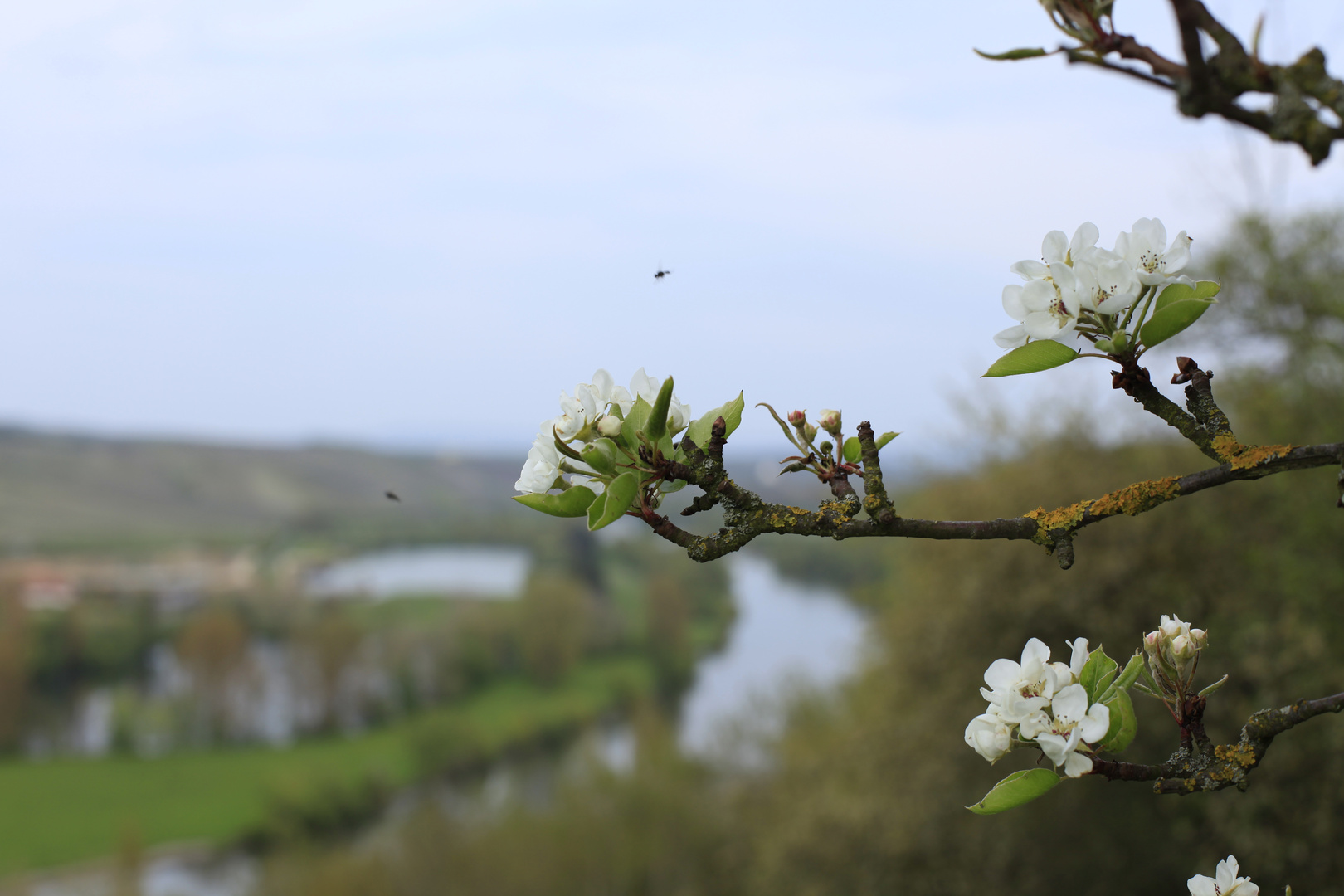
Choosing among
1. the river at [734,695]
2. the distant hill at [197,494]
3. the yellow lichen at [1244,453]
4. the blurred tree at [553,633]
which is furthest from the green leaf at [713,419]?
the distant hill at [197,494]

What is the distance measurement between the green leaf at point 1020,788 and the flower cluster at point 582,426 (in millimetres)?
646

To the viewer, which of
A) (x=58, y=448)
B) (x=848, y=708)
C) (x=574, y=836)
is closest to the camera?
(x=848, y=708)

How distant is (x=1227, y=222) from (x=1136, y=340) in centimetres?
1045

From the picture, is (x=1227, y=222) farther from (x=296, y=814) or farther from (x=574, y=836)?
(x=296, y=814)

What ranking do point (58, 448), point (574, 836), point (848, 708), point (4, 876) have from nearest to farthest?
point (848, 708) < point (574, 836) < point (4, 876) < point (58, 448)

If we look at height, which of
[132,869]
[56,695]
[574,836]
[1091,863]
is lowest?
[56,695]

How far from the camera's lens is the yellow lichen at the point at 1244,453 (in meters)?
1.14

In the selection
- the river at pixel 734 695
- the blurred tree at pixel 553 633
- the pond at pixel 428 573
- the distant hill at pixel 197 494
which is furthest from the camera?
the distant hill at pixel 197 494

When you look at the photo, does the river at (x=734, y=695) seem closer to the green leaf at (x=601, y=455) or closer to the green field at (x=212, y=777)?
the green field at (x=212, y=777)

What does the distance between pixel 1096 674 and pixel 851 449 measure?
46 centimetres

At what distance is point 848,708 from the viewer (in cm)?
1489

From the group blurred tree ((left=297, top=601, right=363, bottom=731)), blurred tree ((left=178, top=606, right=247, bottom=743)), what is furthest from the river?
blurred tree ((left=178, top=606, right=247, bottom=743))

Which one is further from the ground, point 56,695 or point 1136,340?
point 1136,340

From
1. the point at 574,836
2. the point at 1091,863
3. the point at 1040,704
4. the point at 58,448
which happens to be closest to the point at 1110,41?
the point at 1040,704
